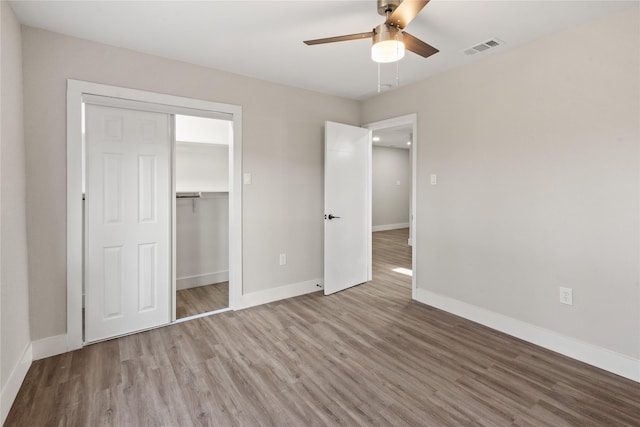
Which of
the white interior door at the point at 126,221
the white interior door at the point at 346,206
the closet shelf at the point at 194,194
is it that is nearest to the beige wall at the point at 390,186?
the white interior door at the point at 346,206

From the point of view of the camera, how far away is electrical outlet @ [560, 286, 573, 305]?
2.43m

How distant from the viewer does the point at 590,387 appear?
6.70 feet

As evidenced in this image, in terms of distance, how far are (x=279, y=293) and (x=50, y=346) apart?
2053 millimetres

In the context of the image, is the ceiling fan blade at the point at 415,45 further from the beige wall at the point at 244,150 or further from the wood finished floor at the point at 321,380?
the wood finished floor at the point at 321,380

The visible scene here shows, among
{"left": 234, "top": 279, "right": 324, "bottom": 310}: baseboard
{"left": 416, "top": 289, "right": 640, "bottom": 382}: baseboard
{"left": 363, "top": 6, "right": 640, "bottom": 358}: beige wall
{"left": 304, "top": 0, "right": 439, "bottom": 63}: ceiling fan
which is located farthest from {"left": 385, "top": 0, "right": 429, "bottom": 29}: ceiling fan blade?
{"left": 234, "top": 279, "right": 324, "bottom": 310}: baseboard

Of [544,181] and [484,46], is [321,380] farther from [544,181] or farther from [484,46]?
[484,46]

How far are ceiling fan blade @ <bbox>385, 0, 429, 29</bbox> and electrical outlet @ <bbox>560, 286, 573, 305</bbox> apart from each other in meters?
2.34

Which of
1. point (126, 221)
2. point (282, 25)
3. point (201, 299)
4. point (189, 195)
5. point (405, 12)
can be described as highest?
point (282, 25)

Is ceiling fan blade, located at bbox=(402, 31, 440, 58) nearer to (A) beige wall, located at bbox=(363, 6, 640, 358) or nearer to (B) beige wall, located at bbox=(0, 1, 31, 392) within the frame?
(A) beige wall, located at bbox=(363, 6, 640, 358)

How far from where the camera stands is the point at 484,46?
264 centimetres

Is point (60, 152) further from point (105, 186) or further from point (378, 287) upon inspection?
point (378, 287)

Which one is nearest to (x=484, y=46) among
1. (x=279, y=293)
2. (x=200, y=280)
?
(x=279, y=293)

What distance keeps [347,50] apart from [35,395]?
337 cm

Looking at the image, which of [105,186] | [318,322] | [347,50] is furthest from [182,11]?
[318,322]
